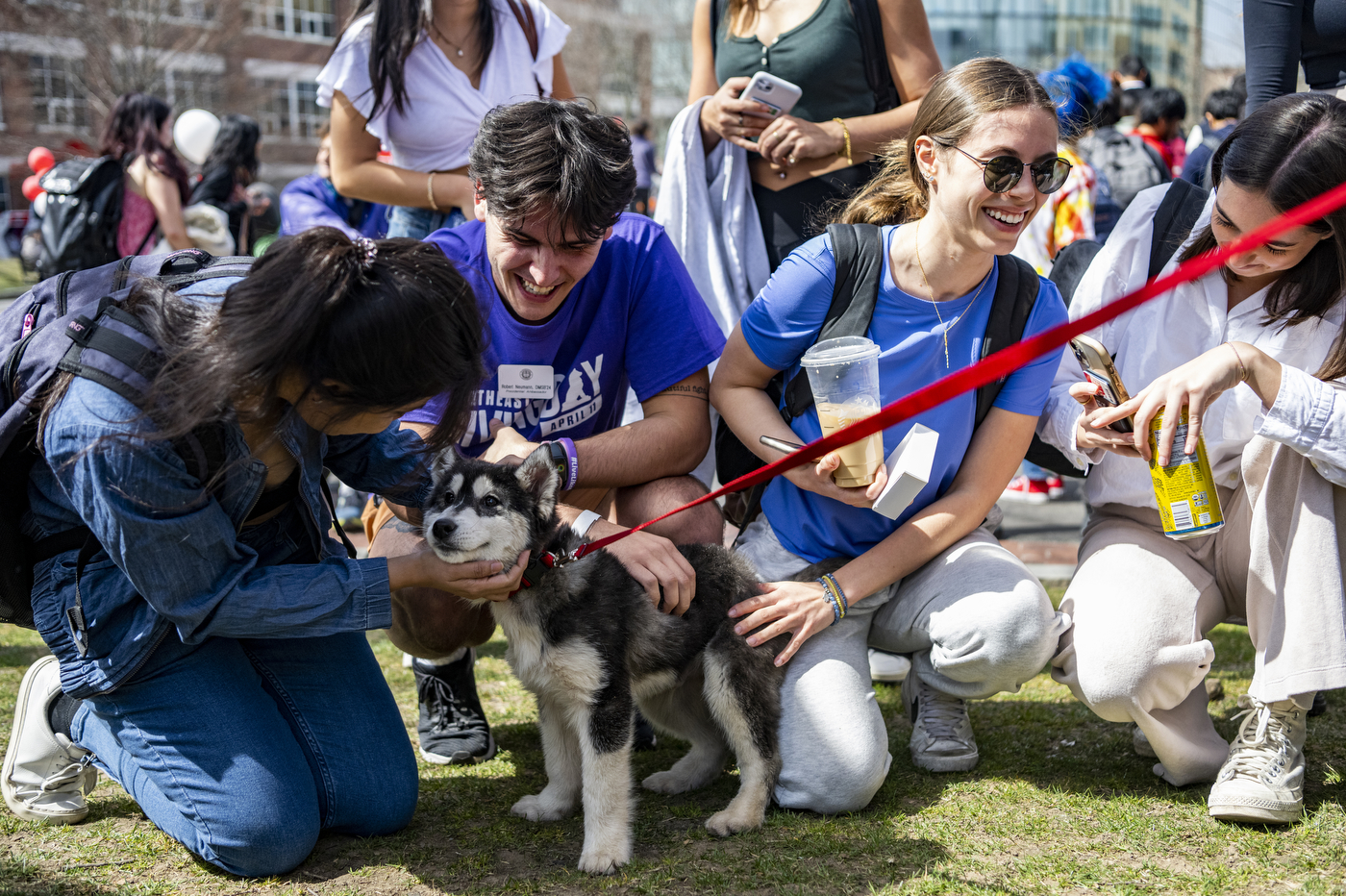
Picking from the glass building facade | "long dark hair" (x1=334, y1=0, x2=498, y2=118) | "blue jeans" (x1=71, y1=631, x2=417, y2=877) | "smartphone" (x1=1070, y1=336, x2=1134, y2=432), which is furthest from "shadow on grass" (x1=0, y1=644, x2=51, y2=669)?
the glass building facade

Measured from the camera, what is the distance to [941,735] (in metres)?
3.43

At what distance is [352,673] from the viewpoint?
3254 mm

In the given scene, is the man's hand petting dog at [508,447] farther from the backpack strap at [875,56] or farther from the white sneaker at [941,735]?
the backpack strap at [875,56]

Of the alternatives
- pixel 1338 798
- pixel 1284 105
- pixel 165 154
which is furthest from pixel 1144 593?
pixel 165 154

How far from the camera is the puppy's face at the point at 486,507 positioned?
286cm

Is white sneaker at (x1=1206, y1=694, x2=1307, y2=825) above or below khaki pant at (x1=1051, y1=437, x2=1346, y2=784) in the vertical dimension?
below

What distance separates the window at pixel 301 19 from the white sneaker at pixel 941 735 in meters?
42.7

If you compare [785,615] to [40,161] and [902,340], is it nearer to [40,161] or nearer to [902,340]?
[902,340]

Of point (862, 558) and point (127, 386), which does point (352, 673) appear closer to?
point (127, 386)

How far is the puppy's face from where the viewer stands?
9.38 ft

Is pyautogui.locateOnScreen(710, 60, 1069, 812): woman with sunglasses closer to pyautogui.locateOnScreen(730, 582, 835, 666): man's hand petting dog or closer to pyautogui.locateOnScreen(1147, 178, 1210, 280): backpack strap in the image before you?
pyautogui.locateOnScreen(730, 582, 835, 666): man's hand petting dog

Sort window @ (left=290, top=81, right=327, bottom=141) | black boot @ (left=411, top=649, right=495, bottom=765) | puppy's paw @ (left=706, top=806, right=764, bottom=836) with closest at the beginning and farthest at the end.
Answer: puppy's paw @ (left=706, top=806, right=764, bottom=836) → black boot @ (left=411, top=649, right=495, bottom=765) → window @ (left=290, top=81, right=327, bottom=141)

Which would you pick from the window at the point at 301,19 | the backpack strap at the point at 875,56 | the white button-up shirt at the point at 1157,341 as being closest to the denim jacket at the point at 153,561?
the white button-up shirt at the point at 1157,341

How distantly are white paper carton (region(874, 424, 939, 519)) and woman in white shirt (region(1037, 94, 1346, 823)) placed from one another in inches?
19.6
